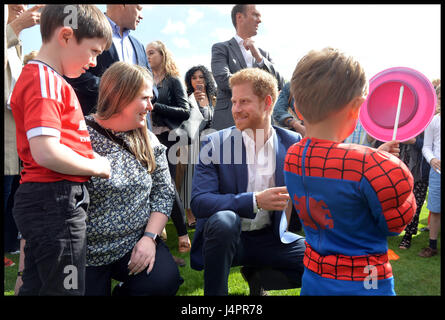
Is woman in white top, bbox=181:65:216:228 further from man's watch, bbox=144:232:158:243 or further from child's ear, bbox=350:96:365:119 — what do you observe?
child's ear, bbox=350:96:365:119

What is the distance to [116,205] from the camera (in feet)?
5.71

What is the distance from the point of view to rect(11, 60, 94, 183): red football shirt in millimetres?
1355

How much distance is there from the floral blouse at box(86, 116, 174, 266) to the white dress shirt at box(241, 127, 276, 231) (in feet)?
1.93

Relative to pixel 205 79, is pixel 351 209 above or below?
below

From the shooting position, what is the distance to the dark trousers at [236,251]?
182 cm

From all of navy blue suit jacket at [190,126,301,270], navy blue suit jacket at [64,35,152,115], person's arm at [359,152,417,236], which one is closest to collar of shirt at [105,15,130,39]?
navy blue suit jacket at [64,35,152,115]

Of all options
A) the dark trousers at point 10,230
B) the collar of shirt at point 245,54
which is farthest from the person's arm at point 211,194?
the dark trousers at point 10,230

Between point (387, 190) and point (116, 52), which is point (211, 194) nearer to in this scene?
point (387, 190)

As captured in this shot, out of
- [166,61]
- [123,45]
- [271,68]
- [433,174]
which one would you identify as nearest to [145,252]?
[123,45]

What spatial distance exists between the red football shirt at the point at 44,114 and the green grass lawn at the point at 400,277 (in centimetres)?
147

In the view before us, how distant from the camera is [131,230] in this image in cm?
180

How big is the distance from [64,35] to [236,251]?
1.51 meters
